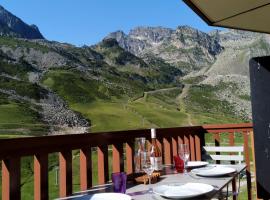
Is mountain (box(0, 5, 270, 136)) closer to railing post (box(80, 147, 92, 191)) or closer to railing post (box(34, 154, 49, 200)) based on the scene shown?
railing post (box(80, 147, 92, 191))

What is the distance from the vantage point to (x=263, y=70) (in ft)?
9.12

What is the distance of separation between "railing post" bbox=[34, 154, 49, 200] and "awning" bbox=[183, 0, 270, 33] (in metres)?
1.63

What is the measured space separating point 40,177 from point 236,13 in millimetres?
2219

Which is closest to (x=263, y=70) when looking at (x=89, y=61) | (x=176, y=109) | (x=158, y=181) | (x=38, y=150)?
(x=158, y=181)

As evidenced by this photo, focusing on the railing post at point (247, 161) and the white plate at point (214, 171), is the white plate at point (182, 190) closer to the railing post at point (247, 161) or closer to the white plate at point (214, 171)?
the white plate at point (214, 171)

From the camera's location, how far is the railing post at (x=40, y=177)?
2.31 m

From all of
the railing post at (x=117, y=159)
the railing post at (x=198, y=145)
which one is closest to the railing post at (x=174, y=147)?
the railing post at (x=198, y=145)

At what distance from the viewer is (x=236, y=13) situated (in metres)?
3.31

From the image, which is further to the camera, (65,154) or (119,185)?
(65,154)

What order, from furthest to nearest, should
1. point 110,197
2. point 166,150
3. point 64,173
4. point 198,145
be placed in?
1. point 198,145
2. point 166,150
3. point 64,173
4. point 110,197

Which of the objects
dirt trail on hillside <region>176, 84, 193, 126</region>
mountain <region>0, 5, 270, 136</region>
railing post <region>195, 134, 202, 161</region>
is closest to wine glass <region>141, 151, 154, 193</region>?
railing post <region>195, 134, 202, 161</region>

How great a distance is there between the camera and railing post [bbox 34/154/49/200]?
2.31 m

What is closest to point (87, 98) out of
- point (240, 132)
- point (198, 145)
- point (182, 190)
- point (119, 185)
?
point (198, 145)

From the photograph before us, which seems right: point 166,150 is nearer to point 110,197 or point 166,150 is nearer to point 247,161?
point 247,161
